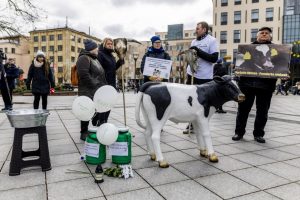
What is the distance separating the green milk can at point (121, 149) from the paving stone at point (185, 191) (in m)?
0.64

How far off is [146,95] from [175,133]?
248 centimetres

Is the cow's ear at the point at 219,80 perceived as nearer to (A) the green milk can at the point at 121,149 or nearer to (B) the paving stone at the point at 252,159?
(B) the paving stone at the point at 252,159

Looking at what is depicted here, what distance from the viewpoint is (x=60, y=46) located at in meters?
72.4

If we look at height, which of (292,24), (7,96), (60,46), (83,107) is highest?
(292,24)

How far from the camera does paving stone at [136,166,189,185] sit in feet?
10.4

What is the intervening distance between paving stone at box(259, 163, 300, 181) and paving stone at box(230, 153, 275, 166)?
14cm

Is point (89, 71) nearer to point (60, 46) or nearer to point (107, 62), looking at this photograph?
point (107, 62)

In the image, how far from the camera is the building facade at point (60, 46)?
71.2m

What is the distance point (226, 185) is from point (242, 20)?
166 ft

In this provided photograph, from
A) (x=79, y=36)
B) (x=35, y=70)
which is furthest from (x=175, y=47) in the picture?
(x=35, y=70)

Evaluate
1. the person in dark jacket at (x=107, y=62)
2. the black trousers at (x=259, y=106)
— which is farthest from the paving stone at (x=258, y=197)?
the person in dark jacket at (x=107, y=62)

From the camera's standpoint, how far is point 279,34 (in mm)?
47094

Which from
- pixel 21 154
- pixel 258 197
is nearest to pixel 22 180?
pixel 21 154

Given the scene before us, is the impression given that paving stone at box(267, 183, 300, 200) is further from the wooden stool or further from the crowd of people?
the wooden stool
